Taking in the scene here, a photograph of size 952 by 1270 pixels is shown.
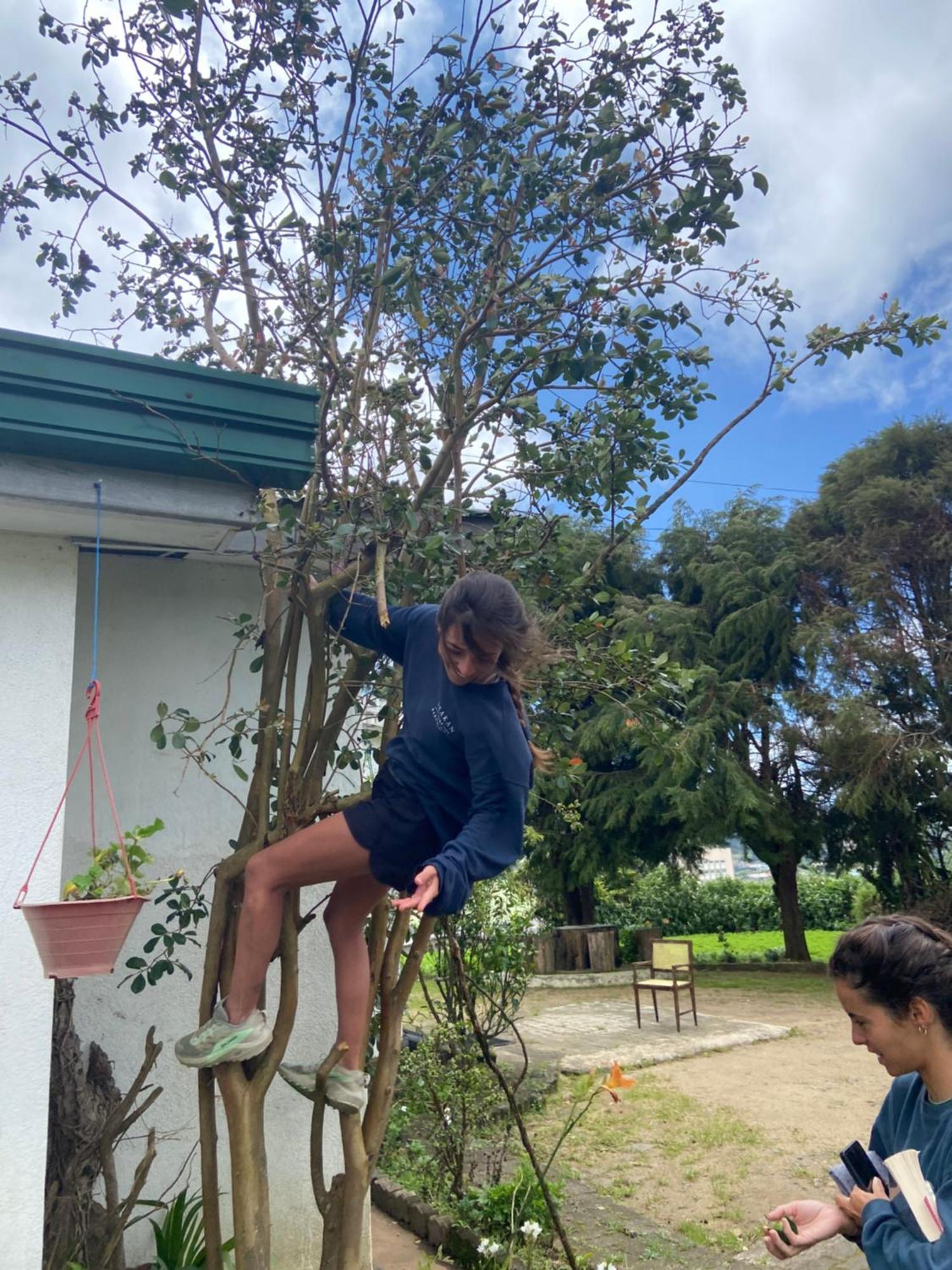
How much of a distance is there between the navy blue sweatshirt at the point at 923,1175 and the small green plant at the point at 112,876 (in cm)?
170

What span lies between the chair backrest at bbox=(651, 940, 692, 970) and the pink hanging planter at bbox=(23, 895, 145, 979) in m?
10.7

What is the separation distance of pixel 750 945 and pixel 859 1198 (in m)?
20.4

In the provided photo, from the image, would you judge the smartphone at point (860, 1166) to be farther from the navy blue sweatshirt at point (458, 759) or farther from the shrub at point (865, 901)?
the shrub at point (865, 901)

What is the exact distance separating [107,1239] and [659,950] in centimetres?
1025

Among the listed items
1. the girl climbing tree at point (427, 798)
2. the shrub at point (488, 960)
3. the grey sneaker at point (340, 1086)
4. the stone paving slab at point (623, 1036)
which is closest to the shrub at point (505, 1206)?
the shrub at point (488, 960)

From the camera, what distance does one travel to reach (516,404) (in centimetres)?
315

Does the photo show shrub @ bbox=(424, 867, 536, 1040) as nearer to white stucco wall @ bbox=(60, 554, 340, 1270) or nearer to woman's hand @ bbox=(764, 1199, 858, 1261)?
white stucco wall @ bbox=(60, 554, 340, 1270)

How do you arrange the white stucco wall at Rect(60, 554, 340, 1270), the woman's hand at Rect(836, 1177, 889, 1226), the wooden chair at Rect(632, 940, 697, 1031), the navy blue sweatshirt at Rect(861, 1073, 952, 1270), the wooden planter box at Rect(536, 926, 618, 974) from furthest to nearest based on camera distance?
the wooden planter box at Rect(536, 926, 618, 974) < the wooden chair at Rect(632, 940, 697, 1031) < the white stucco wall at Rect(60, 554, 340, 1270) < the woman's hand at Rect(836, 1177, 889, 1226) < the navy blue sweatshirt at Rect(861, 1073, 952, 1270)

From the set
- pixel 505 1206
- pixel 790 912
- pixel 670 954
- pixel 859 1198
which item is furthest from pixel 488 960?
pixel 790 912

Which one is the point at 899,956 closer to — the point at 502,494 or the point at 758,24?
the point at 502,494

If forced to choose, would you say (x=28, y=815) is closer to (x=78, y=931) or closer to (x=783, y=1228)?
(x=78, y=931)

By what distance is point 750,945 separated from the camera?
2094 cm

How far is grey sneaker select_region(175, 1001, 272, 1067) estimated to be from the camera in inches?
97.1

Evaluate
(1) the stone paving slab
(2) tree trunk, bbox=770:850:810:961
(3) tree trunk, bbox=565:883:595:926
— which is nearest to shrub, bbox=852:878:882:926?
(2) tree trunk, bbox=770:850:810:961
